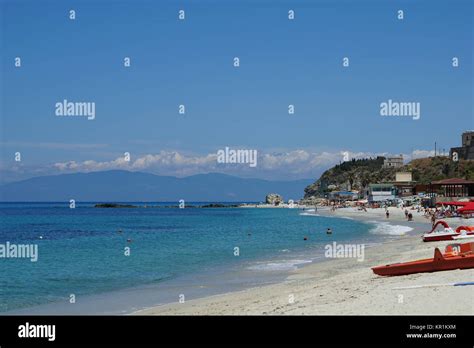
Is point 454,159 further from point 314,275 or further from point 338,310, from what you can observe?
point 338,310

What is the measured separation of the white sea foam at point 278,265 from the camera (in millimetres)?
26766

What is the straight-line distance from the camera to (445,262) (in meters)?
16.2

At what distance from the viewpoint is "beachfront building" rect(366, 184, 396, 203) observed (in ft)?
425

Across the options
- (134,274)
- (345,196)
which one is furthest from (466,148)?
(134,274)

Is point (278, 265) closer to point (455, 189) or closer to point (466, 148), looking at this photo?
point (455, 189)

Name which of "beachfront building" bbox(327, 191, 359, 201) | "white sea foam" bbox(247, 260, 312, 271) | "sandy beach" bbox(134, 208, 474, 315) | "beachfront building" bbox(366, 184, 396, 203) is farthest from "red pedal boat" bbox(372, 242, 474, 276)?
"beachfront building" bbox(327, 191, 359, 201)

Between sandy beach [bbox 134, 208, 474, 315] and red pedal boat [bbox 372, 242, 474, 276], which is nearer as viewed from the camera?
sandy beach [bbox 134, 208, 474, 315]

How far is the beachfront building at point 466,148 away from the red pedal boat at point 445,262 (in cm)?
14305

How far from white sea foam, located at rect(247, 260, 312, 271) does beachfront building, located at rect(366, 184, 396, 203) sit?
102m

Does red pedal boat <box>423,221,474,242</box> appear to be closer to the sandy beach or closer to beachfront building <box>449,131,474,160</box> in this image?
the sandy beach

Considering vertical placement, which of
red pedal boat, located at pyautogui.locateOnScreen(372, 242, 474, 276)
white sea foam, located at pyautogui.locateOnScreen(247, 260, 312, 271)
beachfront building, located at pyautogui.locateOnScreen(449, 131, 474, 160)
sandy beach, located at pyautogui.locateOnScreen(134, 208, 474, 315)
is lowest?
white sea foam, located at pyautogui.locateOnScreen(247, 260, 312, 271)
